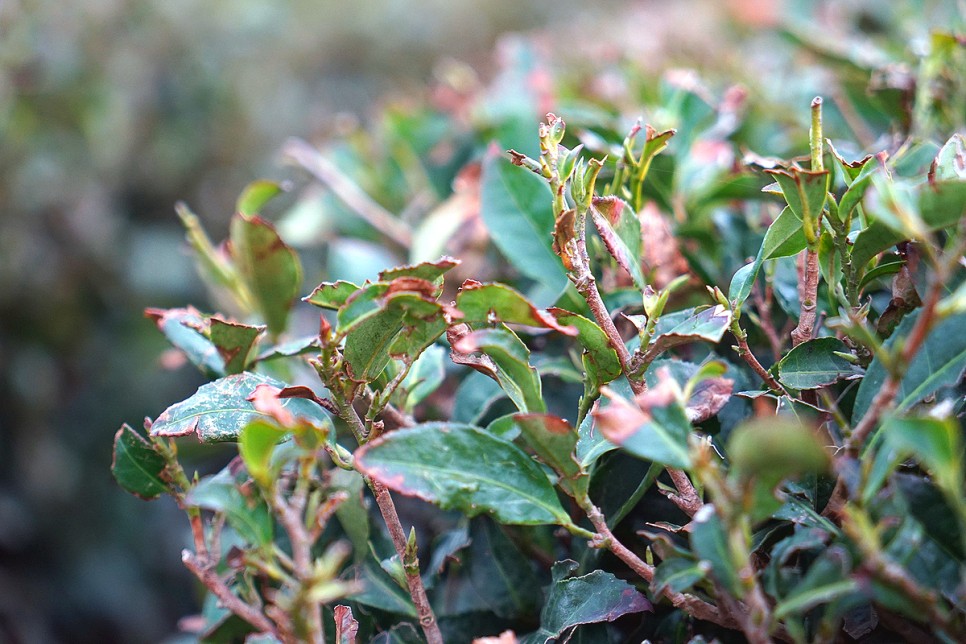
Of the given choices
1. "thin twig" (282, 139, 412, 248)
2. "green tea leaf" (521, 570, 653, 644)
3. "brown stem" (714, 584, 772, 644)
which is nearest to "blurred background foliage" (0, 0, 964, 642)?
"thin twig" (282, 139, 412, 248)

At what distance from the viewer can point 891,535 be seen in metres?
0.56

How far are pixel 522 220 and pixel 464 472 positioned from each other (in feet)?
1.37

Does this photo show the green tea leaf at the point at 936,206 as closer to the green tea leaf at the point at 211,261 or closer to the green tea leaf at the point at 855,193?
the green tea leaf at the point at 855,193

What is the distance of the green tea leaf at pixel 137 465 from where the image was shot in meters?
0.75

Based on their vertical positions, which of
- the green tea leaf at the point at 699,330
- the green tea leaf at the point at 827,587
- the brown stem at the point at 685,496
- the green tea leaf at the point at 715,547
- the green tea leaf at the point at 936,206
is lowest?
the brown stem at the point at 685,496

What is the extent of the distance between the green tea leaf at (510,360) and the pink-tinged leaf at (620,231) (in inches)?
5.5

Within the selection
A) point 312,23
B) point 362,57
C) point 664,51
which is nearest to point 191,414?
point 664,51

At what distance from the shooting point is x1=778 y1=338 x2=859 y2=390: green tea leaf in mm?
699

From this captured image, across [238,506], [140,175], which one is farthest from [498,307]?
[140,175]

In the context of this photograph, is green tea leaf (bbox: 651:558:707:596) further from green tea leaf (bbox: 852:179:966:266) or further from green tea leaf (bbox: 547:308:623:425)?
green tea leaf (bbox: 852:179:966:266)

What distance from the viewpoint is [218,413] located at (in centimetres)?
71

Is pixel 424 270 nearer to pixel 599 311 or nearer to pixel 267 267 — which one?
pixel 599 311

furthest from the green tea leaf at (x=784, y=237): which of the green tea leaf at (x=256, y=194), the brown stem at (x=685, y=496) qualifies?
the green tea leaf at (x=256, y=194)

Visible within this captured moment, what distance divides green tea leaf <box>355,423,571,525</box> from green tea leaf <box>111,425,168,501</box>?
10.7 inches
